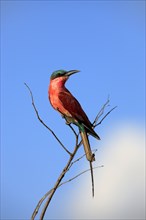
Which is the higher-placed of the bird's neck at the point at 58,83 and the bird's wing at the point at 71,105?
the bird's neck at the point at 58,83

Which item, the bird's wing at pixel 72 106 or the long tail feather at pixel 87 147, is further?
the bird's wing at pixel 72 106

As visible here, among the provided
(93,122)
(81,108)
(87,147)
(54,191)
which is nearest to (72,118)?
(81,108)

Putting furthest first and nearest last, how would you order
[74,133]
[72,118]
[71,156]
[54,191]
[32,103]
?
[72,118]
[74,133]
[32,103]
[71,156]
[54,191]

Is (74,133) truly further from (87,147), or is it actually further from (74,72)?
(74,72)

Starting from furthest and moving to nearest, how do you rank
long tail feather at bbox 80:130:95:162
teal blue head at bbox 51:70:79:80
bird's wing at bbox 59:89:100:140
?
teal blue head at bbox 51:70:79:80
bird's wing at bbox 59:89:100:140
long tail feather at bbox 80:130:95:162

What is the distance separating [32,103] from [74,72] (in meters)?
0.86

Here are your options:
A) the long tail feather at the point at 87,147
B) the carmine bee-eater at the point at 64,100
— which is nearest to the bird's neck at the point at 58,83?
the carmine bee-eater at the point at 64,100

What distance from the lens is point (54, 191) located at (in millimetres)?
2201

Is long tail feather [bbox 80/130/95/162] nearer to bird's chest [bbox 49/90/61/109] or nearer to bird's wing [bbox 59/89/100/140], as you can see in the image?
bird's wing [bbox 59/89/100/140]

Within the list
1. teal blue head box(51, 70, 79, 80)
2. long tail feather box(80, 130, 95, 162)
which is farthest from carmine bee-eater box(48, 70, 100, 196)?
long tail feather box(80, 130, 95, 162)

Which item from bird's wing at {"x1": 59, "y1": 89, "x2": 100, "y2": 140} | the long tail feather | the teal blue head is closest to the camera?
the long tail feather

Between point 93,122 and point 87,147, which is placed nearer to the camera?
point 87,147

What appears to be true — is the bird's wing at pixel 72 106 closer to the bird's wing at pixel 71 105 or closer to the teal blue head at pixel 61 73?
the bird's wing at pixel 71 105

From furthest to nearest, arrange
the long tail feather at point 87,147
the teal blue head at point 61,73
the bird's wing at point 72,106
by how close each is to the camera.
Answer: the teal blue head at point 61,73 → the bird's wing at point 72,106 → the long tail feather at point 87,147
